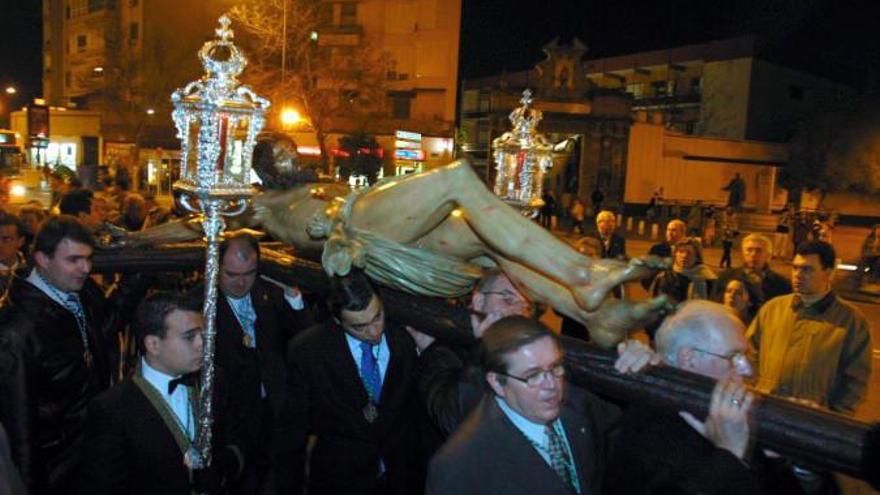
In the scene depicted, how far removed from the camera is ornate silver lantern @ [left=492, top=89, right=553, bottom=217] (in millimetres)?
4809

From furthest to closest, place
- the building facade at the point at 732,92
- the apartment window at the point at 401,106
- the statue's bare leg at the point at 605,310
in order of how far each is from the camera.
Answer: the apartment window at the point at 401,106, the building facade at the point at 732,92, the statue's bare leg at the point at 605,310

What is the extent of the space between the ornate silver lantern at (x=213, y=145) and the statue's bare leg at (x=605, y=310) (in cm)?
138

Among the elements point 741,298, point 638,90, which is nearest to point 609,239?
point 741,298

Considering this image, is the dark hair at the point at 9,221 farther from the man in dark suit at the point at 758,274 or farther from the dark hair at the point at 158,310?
the man in dark suit at the point at 758,274

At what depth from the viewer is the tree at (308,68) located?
2512 centimetres

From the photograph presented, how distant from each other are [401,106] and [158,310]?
39.0 meters

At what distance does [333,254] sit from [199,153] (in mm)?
768

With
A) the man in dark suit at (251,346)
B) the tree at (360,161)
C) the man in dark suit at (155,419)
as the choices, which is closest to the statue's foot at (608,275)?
the man in dark suit at (155,419)

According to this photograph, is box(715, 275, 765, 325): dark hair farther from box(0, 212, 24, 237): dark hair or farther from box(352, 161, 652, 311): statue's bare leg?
box(0, 212, 24, 237): dark hair

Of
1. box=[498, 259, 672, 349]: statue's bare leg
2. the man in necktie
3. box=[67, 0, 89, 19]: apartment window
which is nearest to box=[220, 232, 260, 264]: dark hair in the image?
box=[498, 259, 672, 349]: statue's bare leg

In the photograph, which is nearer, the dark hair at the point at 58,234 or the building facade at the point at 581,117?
the dark hair at the point at 58,234

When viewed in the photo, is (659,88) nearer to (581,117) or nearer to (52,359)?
(581,117)

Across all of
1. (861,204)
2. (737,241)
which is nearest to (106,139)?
(737,241)

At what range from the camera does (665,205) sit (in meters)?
28.3
